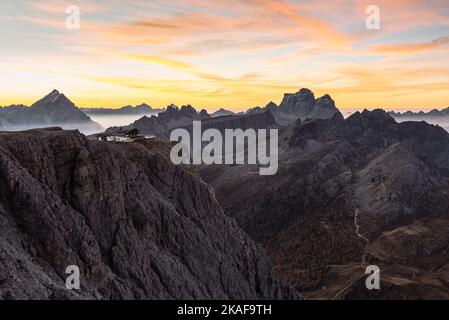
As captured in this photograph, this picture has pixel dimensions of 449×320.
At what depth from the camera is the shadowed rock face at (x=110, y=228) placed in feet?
162

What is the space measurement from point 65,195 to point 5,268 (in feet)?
73.3

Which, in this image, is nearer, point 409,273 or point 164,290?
point 164,290

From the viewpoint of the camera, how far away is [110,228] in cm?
6438

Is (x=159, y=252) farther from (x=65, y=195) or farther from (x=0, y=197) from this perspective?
(x=0, y=197)

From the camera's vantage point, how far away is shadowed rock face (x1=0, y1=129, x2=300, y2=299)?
4925 cm

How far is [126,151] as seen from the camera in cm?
8350
